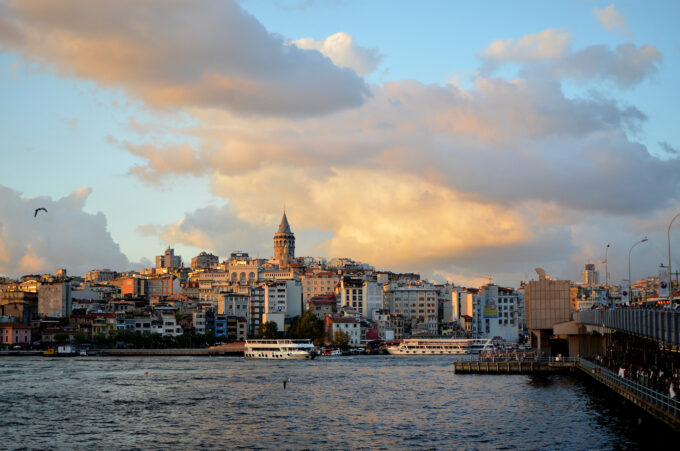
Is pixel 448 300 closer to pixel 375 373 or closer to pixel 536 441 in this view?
pixel 375 373

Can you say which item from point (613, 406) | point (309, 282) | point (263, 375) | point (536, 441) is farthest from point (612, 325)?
point (309, 282)

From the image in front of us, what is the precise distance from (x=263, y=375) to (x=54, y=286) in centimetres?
8792

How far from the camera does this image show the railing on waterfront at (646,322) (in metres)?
31.3

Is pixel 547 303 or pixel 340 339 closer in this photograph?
pixel 547 303

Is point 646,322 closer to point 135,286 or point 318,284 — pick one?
point 318,284

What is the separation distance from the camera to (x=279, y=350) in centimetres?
11400

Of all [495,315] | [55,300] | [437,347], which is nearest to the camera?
[437,347]

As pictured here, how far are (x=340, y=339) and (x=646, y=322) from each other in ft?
327

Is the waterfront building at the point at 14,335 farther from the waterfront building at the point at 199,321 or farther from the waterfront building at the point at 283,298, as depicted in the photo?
the waterfront building at the point at 283,298

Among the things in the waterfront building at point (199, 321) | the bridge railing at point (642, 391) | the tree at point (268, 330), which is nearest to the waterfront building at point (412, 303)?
the tree at point (268, 330)

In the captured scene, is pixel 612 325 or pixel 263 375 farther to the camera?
pixel 263 375

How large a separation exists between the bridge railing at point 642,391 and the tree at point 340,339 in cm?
7382

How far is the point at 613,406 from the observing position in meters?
43.6

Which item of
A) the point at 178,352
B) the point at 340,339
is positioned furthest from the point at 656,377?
the point at 340,339
